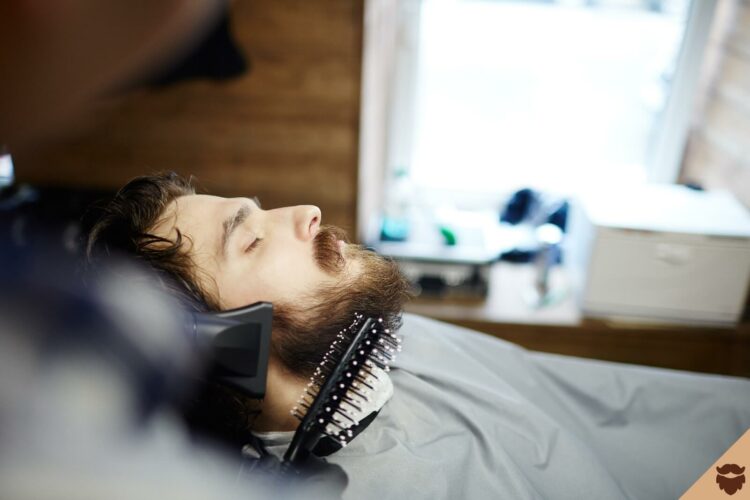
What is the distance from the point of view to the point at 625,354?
1853 mm

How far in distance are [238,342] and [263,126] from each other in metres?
1.01

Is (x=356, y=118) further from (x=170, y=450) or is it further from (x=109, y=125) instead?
(x=170, y=450)

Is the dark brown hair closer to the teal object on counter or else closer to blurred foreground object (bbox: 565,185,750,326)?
the teal object on counter

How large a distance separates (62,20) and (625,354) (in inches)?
75.8

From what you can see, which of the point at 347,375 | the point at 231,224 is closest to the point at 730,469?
the point at 347,375

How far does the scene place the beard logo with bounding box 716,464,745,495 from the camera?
77cm

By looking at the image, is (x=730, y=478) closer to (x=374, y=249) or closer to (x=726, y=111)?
(x=374, y=249)

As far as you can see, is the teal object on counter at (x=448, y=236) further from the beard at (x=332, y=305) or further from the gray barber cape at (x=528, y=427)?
the beard at (x=332, y=305)

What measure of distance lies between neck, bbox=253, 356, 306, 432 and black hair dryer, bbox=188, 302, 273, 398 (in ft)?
0.44

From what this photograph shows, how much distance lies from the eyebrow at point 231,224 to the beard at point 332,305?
0.12 m

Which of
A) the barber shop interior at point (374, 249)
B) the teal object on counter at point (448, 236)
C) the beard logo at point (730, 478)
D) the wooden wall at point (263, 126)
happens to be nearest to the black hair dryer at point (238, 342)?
the barber shop interior at point (374, 249)

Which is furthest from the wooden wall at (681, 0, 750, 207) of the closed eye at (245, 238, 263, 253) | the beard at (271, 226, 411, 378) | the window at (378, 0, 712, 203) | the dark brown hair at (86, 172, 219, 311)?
the dark brown hair at (86, 172, 219, 311)

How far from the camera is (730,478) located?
0.79 meters

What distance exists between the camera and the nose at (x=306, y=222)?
963 millimetres
